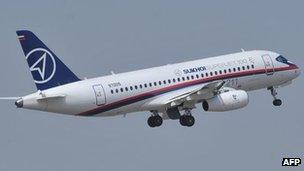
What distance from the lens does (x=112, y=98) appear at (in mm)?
93500

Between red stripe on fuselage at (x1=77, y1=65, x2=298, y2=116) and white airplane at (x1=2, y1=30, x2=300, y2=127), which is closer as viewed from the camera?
white airplane at (x1=2, y1=30, x2=300, y2=127)

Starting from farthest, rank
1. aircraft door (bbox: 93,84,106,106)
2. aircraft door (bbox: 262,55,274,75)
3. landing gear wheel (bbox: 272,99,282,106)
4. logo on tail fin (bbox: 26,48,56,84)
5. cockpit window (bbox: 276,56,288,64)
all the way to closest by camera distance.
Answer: landing gear wheel (bbox: 272,99,282,106) < cockpit window (bbox: 276,56,288,64) < aircraft door (bbox: 262,55,274,75) < aircraft door (bbox: 93,84,106,106) < logo on tail fin (bbox: 26,48,56,84)

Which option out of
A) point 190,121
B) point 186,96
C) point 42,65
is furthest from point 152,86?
point 42,65

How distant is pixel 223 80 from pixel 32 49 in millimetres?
16925

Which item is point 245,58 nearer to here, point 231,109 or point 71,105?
point 231,109

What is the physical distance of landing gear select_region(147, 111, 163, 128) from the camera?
9931cm

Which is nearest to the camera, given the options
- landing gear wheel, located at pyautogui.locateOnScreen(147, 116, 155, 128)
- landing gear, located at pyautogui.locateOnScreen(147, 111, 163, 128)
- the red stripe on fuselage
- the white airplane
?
the white airplane

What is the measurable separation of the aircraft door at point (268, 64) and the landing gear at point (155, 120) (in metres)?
10.7

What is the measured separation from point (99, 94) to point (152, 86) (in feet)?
17.5

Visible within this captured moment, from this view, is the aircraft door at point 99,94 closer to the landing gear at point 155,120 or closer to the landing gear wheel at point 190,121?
the landing gear at point 155,120

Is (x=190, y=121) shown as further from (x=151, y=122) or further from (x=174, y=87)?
(x=151, y=122)

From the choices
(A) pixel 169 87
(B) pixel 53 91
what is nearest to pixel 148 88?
(A) pixel 169 87

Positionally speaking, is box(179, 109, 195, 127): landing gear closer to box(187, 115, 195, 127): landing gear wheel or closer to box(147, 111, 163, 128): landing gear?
box(187, 115, 195, 127): landing gear wheel

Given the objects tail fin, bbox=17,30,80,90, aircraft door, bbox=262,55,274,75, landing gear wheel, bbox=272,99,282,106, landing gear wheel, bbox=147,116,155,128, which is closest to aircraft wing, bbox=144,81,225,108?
landing gear wheel, bbox=147,116,155,128
